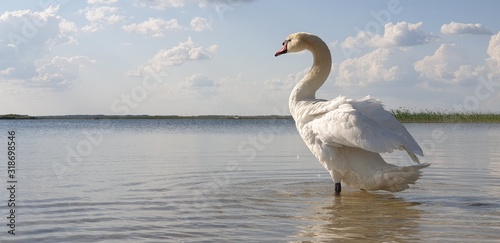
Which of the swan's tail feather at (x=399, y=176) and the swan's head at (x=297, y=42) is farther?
the swan's head at (x=297, y=42)

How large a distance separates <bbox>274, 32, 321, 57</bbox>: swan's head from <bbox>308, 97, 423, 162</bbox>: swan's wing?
1.44 m

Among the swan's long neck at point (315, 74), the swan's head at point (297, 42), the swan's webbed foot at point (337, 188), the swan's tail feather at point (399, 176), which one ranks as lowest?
the swan's webbed foot at point (337, 188)

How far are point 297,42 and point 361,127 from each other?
2.32 metres

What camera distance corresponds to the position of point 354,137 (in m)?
6.72

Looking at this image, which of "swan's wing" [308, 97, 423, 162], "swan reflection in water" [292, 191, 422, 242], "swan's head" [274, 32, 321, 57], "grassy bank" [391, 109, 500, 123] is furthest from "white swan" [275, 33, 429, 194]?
"grassy bank" [391, 109, 500, 123]

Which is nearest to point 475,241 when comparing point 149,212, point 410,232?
point 410,232

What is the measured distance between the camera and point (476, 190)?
8.51m

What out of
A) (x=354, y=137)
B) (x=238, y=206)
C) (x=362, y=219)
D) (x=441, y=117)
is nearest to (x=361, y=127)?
(x=354, y=137)

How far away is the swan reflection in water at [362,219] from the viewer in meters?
5.45

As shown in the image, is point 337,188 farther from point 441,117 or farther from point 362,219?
point 441,117

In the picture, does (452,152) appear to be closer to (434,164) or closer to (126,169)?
(434,164)

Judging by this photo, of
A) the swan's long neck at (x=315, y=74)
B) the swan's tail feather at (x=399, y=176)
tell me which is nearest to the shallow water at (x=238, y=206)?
the swan's tail feather at (x=399, y=176)

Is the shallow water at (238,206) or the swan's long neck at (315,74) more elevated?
the swan's long neck at (315,74)

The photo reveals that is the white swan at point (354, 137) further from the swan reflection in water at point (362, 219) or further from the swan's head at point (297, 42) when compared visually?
the swan's head at point (297, 42)
